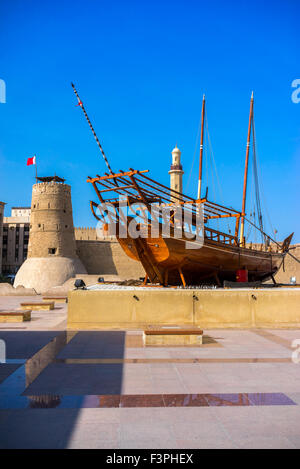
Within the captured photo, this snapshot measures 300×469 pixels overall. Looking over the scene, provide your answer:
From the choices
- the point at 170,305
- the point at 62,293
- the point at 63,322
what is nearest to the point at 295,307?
the point at 170,305

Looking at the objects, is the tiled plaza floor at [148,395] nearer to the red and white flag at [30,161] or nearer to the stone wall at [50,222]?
the stone wall at [50,222]

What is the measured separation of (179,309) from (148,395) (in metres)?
5.37

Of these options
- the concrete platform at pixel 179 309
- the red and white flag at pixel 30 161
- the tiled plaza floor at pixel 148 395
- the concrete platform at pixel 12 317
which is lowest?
the tiled plaza floor at pixel 148 395

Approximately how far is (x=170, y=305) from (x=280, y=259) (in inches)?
479

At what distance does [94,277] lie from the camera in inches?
1284

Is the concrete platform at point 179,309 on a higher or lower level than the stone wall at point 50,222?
lower

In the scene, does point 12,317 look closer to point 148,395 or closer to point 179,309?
point 179,309

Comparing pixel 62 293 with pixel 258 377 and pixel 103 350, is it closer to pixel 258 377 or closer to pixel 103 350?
pixel 103 350

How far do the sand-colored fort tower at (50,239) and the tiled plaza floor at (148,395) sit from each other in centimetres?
2606

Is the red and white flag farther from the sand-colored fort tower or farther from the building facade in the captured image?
the building facade

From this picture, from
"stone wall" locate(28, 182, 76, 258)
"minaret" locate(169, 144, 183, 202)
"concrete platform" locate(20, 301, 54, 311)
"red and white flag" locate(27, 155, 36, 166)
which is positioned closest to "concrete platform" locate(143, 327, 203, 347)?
"concrete platform" locate(20, 301, 54, 311)

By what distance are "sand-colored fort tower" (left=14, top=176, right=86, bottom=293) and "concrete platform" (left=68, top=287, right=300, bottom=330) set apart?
24.1 metres

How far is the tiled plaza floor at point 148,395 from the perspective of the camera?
365 cm

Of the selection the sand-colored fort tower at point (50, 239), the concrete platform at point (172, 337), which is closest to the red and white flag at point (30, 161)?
the sand-colored fort tower at point (50, 239)
